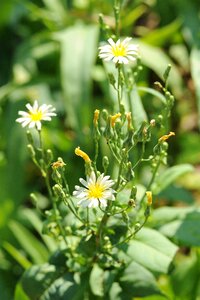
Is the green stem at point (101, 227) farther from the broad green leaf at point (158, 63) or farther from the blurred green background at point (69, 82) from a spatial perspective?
the broad green leaf at point (158, 63)

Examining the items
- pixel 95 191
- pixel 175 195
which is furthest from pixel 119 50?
pixel 175 195

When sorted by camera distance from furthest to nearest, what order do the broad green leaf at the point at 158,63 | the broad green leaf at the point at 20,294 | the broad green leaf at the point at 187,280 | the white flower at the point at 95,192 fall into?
the broad green leaf at the point at 158,63 < the broad green leaf at the point at 187,280 < the broad green leaf at the point at 20,294 < the white flower at the point at 95,192

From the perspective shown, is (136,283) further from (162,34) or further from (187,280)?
(162,34)

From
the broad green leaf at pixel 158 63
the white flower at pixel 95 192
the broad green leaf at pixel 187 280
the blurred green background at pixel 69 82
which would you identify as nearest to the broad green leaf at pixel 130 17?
the blurred green background at pixel 69 82

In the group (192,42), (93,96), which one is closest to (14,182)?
(93,96)

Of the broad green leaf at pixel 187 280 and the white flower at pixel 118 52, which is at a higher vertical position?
the white flower at pixel 118 52

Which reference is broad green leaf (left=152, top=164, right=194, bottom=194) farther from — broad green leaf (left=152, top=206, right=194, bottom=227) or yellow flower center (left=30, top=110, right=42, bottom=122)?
yellow flower center (left=30, top=110, right=42, bottom=122)
